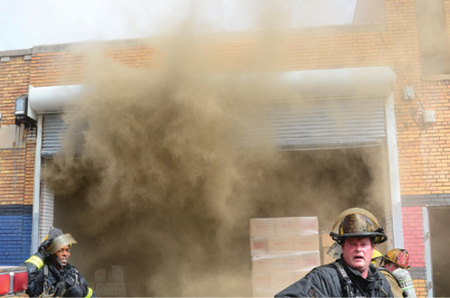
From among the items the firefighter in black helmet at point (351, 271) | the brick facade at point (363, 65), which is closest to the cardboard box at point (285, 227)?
the brick facade at point (363, 65)

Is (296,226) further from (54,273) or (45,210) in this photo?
(45,210)

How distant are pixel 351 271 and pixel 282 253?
215 inches

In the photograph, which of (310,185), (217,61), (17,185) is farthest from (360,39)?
(17,185)

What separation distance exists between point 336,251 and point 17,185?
277 inches

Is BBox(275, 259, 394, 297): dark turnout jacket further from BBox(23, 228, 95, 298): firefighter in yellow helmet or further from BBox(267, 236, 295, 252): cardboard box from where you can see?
BBox(267, 236, 295, 252): cardboard box

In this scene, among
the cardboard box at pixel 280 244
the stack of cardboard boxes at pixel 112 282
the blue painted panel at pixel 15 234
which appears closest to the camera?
the cardboard box at pixel 280 244

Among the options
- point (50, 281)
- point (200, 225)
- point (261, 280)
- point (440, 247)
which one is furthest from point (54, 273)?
point (440, 247)

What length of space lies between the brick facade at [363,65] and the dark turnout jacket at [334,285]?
542 cm

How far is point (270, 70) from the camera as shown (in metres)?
7.72

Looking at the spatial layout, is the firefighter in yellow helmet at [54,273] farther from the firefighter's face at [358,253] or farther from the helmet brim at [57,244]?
the firefighter's face at [358,253]

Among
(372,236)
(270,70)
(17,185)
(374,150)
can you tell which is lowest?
(372,236)

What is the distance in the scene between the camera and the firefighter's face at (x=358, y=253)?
239 cm

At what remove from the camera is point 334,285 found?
232cm

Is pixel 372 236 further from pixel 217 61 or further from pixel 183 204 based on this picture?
pixel 183 204
